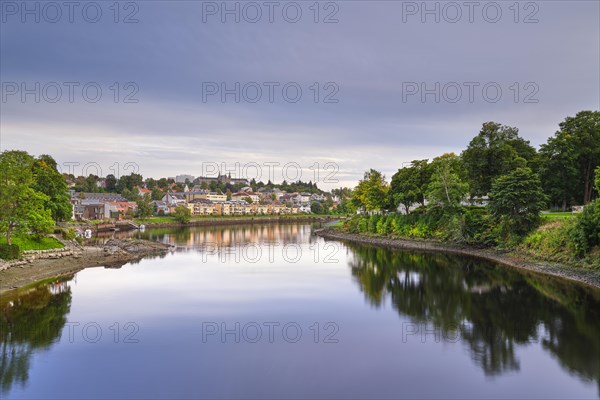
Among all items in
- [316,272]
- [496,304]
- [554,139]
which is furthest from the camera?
[554,139]

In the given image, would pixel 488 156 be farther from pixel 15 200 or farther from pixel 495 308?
pixel 15 200

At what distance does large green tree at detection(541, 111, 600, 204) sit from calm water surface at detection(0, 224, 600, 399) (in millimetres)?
16725

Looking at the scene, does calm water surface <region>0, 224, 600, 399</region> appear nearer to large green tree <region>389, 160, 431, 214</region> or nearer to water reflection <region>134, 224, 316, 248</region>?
large green tree <region>389, 160, 431, 214</region>

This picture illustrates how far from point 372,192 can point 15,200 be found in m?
40.0

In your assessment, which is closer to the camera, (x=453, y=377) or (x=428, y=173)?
(x=453, y=377)

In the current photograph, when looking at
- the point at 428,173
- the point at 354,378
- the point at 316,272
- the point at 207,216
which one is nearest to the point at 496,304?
the point at 354,378

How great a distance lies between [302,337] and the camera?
15789 mm

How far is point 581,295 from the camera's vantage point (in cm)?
2067

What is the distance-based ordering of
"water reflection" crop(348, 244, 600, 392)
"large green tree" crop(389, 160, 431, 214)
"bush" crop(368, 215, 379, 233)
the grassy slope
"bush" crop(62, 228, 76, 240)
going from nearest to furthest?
"water reflection" crop(348, 244, 600, 392), the grassy slope, "bush" crop(62, 228, 76, 240), "large green tree" crop(389, 160, 431, 214), "bush" crop(368, 215, 379, 233)

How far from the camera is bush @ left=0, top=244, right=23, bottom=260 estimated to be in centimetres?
2586

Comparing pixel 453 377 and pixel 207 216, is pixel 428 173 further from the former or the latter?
pixel 207 216

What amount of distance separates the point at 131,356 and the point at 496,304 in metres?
15.4

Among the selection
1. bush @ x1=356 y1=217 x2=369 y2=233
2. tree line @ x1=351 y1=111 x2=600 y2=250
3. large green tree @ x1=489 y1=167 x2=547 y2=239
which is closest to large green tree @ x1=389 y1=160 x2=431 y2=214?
tree line @ x1=351 y1=111 x2=600 y2=250

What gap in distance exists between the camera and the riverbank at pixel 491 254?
2373 centimetres
